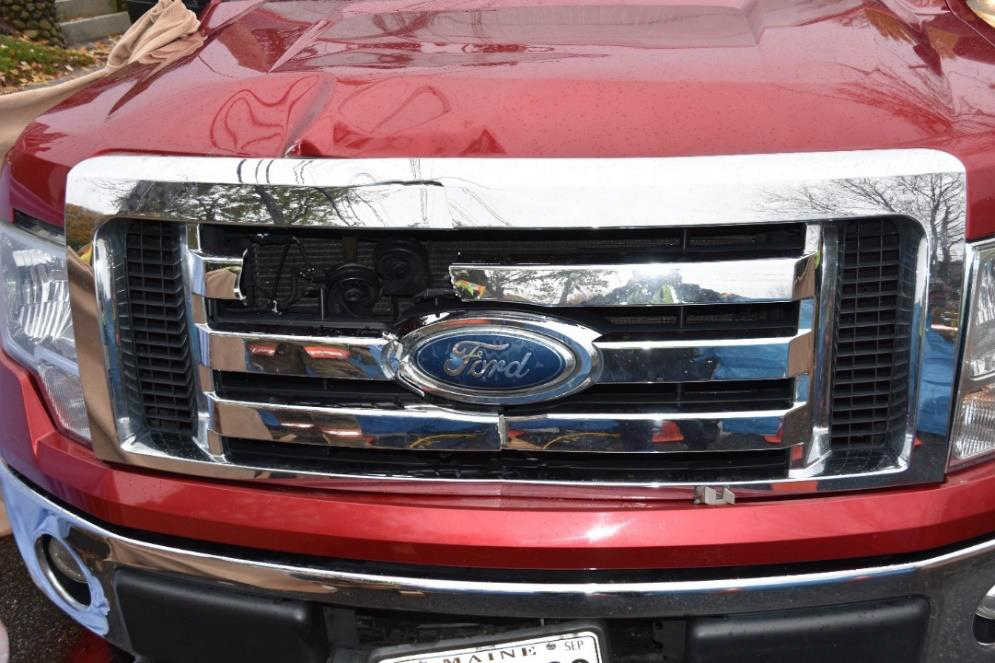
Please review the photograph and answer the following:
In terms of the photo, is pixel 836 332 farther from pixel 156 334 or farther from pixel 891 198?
pixel 156 334

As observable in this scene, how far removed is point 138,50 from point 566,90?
1917mm

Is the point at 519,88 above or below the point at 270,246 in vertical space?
above

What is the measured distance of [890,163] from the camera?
166 cm

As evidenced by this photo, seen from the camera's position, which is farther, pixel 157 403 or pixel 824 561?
pixel 157 403

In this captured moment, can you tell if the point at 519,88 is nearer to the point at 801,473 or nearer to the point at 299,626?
the point at 801,473

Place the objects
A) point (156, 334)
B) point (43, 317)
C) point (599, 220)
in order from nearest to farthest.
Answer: point (599, 220) < point (156, 334) < point (43, 317)

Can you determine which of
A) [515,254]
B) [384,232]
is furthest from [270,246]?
[515,254]

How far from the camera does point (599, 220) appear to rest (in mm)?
1643

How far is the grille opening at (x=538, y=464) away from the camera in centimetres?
187

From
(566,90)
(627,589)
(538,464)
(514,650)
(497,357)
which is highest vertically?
(566,90)

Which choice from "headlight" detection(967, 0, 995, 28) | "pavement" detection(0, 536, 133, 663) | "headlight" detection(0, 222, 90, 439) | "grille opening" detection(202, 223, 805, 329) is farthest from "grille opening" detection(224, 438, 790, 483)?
"headlight" detection(967, 0, 995, 28)

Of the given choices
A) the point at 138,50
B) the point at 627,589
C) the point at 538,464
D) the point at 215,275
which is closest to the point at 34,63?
the point at 138,50

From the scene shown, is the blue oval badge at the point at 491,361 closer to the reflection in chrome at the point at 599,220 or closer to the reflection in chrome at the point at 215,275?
the reflection in chrome at the point at 599,220

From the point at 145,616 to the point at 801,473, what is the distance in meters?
1.26
